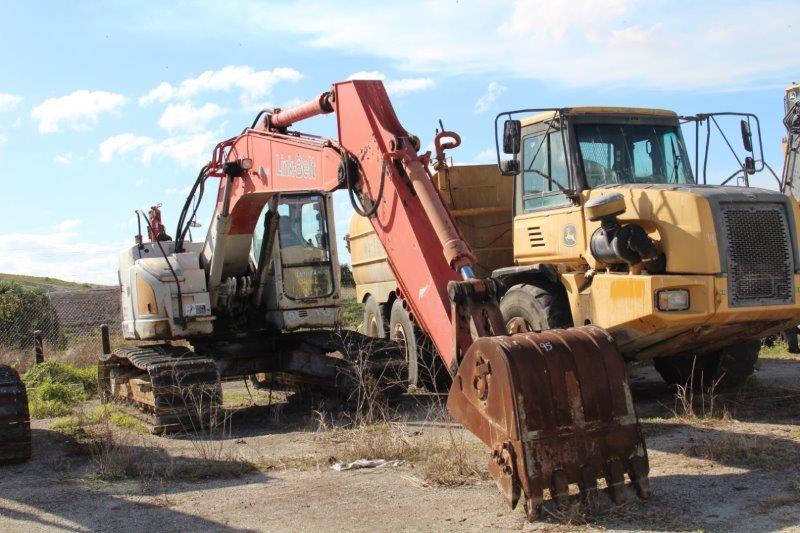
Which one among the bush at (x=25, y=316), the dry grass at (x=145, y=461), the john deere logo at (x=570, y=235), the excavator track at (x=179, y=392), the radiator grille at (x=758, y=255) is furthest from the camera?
the bush at (x=25, y=316)

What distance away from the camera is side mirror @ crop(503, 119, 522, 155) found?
359 inches

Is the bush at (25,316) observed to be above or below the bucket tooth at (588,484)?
above

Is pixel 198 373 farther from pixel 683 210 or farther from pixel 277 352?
pixel 683 210

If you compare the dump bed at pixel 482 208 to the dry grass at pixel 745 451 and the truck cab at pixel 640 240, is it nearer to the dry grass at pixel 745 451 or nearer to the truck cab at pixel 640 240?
the truck cab at pixel 640 240

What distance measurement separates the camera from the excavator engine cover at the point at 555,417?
5.88m

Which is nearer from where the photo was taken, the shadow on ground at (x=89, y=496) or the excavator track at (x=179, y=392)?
the shadow on ground at (x=89, y=496)

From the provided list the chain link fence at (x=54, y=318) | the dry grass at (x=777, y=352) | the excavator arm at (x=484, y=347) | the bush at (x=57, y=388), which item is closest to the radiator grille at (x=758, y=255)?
the excavator arm at (x=484, y=347)

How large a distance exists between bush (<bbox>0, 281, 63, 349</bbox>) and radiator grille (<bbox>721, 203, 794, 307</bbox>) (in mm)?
17355

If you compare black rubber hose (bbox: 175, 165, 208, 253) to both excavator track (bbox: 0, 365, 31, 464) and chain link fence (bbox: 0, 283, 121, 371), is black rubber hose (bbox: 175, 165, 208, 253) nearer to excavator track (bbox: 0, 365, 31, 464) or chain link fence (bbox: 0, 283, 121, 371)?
excavator track (bbox: 0, 365, 31, 464)

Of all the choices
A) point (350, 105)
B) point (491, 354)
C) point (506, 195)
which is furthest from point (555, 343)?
point (506, 195)

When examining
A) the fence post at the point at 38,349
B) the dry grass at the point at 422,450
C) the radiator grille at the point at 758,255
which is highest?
the radiator grille at the point at 758,255

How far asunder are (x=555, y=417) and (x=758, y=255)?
348 centimetres

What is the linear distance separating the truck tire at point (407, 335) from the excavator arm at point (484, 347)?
409 centimetres

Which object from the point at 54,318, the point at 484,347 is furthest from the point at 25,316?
the point at 484,347
